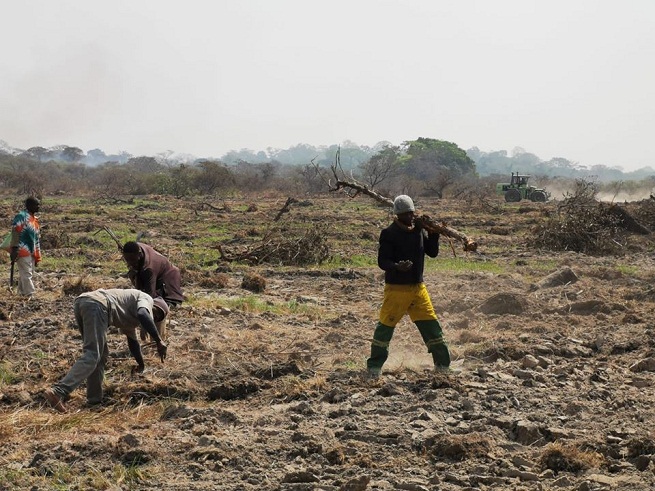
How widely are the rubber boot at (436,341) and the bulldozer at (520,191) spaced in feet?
97.5

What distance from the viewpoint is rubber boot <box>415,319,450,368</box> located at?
22.1ft

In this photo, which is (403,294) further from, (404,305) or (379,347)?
(379,347)

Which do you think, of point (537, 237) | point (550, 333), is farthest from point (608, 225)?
point (550, 333)

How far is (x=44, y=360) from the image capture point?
758 centimetres

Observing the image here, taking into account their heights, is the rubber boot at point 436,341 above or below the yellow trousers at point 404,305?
below

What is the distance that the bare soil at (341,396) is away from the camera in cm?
486

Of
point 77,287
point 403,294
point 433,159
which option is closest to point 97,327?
point 403,294

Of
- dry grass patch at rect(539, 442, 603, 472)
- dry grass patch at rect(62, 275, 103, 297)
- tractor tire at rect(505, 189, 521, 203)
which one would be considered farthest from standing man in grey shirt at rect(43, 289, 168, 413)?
tractor tire at rect(505, 189, 521, 203)

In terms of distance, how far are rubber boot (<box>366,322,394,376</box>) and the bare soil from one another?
112 mm

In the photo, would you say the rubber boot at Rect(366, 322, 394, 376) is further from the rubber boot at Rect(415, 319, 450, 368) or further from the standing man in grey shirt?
the standing man in grey shirt

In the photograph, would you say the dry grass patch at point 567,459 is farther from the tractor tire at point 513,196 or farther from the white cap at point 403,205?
the tractor tire at point 513,196

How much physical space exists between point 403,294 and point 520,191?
3055 cm

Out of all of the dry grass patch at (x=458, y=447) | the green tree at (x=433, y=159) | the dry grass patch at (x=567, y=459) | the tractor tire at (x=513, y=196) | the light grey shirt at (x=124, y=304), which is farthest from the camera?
the green tree at (x=433, y=159)

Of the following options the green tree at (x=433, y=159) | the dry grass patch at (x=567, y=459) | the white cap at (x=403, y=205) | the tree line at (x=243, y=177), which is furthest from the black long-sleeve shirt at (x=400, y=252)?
the green tree at (x=433, y=159)
